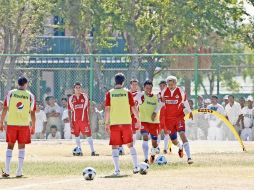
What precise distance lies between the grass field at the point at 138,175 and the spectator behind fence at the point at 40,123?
11.7ft

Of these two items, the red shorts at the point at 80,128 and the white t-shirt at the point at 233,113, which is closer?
the red shorts at the point at 80,128

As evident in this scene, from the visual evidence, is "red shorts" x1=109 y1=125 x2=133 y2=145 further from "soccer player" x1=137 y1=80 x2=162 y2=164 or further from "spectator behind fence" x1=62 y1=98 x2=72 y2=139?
"spectator behind fence" x1=62 y1=98 x2=72 y2=139

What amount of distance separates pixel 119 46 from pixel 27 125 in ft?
122

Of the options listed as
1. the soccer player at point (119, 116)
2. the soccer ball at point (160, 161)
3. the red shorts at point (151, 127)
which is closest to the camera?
the soccer player at point (119, 116)

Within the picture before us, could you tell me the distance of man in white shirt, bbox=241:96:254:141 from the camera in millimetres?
38281

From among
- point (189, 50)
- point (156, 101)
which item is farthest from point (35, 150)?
point (189, 50)

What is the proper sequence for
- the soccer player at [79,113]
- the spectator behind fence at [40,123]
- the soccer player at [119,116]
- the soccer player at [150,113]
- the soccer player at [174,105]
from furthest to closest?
A: the spectator behind fence at [40,123] → the soccer player at [79,113] → the soccer player at [150,113] → the soccer player at [174,105] → the soccer player at [119,116]

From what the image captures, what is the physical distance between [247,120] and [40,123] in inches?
269

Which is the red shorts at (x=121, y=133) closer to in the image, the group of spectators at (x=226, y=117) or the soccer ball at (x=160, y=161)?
the soccer ball at (x=160, y=161)

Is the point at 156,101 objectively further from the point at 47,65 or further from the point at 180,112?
the point at 47,65

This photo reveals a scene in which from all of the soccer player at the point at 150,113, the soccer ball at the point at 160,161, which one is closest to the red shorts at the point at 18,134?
the soccer ball at the point at 160,161

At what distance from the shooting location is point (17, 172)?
2419 cm

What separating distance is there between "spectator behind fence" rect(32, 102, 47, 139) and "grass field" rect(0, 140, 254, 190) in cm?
357

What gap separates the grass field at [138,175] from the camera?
2169cm
